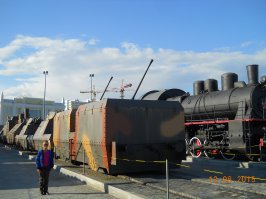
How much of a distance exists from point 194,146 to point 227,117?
225 cm

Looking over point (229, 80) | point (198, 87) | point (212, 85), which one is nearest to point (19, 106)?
point (198, 87)

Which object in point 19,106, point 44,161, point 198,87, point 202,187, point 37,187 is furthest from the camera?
point 19,106

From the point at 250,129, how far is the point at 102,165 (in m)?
7.26

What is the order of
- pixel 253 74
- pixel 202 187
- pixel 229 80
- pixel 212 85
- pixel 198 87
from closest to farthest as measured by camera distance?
pixel 202 187
pixel 253 74
pixel 229 80
pixel 212 85
pixel 198 87

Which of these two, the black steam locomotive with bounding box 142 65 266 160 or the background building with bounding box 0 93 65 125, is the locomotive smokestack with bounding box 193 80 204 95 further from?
the background building with bounding box 0 93 65 125

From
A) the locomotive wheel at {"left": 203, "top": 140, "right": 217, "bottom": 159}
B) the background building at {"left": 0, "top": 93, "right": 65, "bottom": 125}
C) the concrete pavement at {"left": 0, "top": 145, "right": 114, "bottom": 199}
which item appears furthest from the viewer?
the background building at {"left": 0, "top": 93, "right": 65, "bottom": 125}

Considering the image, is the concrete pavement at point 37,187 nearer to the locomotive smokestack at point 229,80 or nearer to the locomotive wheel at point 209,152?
the locomotive wheel at point 209,152

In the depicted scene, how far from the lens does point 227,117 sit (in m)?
17.6

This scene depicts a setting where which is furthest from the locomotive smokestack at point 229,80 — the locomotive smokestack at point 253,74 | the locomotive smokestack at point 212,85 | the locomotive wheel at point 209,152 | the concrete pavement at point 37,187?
the concrete pavement at point 37,187

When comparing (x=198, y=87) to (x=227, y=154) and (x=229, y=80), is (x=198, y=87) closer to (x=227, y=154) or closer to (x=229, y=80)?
(x=229, y=80)

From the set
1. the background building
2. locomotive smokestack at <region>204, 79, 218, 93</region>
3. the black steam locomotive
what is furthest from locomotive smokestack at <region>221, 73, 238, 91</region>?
the background building

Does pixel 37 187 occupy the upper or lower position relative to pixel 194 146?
lower

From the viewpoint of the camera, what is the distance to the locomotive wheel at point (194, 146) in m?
18.6

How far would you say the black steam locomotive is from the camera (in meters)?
15.9
